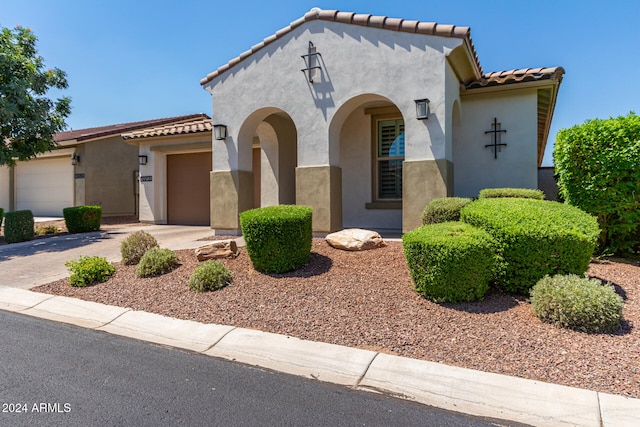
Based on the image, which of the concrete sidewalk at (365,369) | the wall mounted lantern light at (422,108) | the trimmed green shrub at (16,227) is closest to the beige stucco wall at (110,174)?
the trimmed green shrub at (16,227)

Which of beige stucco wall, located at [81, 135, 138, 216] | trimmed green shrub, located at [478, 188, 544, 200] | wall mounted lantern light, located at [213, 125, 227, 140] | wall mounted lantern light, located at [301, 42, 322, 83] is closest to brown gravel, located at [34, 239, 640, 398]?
trimmed green shrub, located at [478, 188, 544, 200]

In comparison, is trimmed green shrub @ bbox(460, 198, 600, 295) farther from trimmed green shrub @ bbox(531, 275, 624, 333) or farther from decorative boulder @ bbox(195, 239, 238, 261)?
decorative boulder @ bbox(195, 239, 238, 261)

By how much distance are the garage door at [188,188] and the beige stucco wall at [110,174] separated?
511 centimetres

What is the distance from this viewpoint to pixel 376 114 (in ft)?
35.8

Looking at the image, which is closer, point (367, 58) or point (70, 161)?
point (367, 58)

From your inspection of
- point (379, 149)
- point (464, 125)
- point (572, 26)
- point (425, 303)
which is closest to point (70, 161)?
point (379, 149)

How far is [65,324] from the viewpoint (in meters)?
5.21

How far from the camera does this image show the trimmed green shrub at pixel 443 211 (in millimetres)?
6914

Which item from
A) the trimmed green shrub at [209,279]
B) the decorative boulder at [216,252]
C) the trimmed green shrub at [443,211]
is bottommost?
the trimmed green shrub at [209,279]

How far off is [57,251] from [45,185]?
12435mm

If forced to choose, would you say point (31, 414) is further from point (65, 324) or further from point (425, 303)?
point (425, 303)

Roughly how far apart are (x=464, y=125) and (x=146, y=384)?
9.46 m

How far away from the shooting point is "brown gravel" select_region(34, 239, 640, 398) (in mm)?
3666

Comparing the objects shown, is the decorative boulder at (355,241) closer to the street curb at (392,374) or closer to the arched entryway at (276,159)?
the street curb at (392,374)
